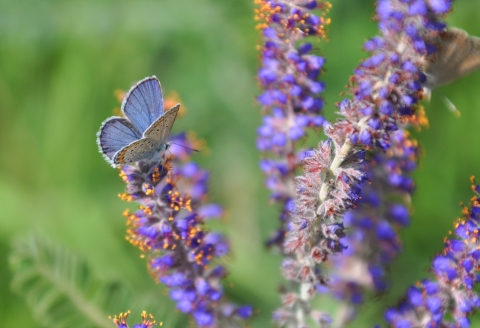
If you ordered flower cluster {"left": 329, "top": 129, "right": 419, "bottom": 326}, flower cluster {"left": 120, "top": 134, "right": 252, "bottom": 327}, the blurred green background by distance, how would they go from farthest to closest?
1. the blurred green background
2. flower cluster {"left": 329, "top": 129, "right": 419, "bottom": 326}
3. flower cluster {"left": 120, "top": 134, "right": 252, "bottom": 327}

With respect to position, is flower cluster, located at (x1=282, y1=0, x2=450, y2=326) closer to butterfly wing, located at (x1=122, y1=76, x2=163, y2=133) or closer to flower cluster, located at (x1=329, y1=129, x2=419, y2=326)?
flower cluster, located at (x1=329, y1=129, x2=419, y2=326)

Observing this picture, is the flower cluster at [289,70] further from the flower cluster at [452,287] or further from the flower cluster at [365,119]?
the flower cluster at [452,287]

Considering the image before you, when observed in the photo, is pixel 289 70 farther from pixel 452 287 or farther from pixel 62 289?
pixel 62 289

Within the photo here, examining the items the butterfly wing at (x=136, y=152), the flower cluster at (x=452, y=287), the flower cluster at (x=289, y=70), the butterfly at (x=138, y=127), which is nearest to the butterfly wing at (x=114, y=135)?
the butterfly at (x=138, y=127)

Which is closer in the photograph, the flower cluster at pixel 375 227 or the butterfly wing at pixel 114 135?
the butterfly wing at pixel 114 135

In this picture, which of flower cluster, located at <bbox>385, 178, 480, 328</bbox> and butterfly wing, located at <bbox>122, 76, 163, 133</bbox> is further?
butterfly wing, located at <bbox>122, 76, 163, 133</bbox>

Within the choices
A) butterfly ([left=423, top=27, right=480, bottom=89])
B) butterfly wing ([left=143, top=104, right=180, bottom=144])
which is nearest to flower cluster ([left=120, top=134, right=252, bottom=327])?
butterfly wing ([left=143, top=104, right=180, bottom=144])
